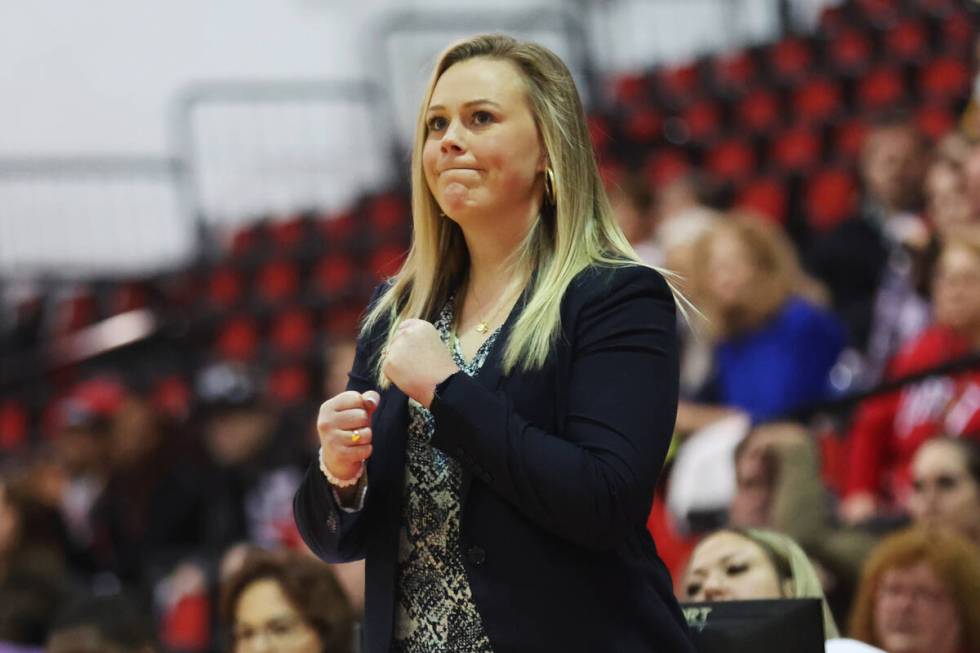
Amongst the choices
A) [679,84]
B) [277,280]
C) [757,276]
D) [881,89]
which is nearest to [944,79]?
[881,89]

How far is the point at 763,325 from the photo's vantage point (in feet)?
15.6

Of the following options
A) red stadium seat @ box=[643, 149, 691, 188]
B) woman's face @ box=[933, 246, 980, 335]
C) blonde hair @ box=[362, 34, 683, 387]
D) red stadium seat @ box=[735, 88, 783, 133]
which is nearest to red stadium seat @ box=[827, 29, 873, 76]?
red stadium seat @ box=[735, 88, 783, 133]

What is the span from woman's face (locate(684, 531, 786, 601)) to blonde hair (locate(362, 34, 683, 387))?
1089mm

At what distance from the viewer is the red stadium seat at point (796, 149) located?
301 inches

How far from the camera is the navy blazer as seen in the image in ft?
5.48

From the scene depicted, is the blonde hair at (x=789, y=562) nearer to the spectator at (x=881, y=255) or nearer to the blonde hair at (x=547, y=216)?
the blonde hair at (x=547, y=216)

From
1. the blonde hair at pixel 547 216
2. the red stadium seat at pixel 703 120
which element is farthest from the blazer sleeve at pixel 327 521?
the red stadium seat at pixel 703 120

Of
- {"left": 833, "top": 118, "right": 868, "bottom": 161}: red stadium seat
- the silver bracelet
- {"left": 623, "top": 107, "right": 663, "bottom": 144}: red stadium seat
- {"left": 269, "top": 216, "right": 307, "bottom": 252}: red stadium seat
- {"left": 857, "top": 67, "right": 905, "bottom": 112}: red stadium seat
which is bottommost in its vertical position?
{"left": 269, "top": 216, "right": 307, "bottom": 252}: red stadium seat

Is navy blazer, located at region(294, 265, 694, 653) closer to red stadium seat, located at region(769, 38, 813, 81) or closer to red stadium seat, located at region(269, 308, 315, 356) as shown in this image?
red stadium seat, located at region(769, 38, 813, 81)

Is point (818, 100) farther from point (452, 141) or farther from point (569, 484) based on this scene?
point (569, 484)

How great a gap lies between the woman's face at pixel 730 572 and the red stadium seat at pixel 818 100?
533 centimetres

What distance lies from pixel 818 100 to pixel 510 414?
22.4 ft

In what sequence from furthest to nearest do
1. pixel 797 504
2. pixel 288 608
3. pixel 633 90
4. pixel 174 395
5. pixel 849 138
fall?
pixel 633 90, pixel 174 395, pixel 849 138, pixel 797 504, pixel 288 608

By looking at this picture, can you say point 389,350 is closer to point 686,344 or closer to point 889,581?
point 889,581
